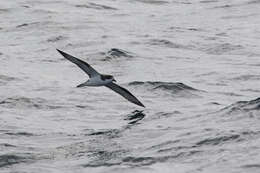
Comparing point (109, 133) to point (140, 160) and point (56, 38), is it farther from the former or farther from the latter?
point (56, 38)

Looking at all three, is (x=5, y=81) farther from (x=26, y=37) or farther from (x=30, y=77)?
(x=26, y=37)

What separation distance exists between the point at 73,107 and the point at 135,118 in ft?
6.43

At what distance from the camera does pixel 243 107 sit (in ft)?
65.4

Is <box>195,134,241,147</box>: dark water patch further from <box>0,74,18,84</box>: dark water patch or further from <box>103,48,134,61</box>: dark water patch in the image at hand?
<box>103,48,134,61</box>: dark water patch

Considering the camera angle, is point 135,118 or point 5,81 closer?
point 135,118

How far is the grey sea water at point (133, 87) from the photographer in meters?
16.5

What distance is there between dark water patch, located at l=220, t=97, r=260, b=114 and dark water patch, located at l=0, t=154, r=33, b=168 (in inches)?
212

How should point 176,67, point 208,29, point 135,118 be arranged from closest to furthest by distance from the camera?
point 135,118 → point 176,67 → point 208,29

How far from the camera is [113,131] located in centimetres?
1886

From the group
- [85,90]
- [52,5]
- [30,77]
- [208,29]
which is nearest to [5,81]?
[30,77]

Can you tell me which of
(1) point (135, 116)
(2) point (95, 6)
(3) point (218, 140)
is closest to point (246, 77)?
(1) point (135, 116)

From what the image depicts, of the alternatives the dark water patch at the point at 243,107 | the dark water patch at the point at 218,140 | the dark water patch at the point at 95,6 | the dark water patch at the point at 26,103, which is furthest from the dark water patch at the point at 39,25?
the dark water patch at the point at 218,140

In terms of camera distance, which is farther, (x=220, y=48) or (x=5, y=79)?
(x=220, y=48)

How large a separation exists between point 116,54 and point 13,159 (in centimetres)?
1165
